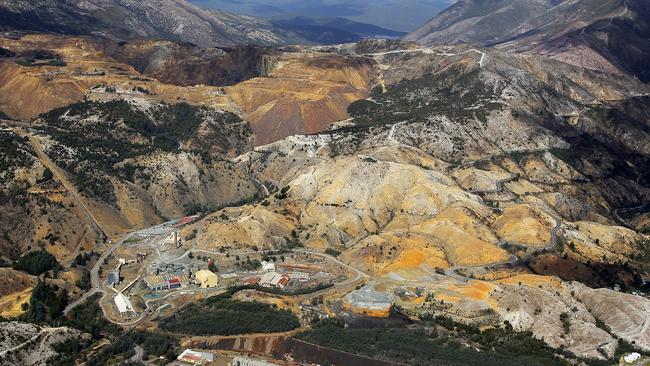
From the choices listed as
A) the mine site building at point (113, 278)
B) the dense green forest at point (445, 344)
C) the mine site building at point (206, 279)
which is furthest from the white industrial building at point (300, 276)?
the mine site building at point (113, 278)

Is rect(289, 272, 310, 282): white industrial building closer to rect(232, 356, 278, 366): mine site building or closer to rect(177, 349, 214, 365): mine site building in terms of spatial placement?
rect(232, 356, 278, 366): mine site building

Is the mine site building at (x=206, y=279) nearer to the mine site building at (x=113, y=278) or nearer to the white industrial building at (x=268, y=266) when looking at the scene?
the white industrial building at (x=268, y=266)

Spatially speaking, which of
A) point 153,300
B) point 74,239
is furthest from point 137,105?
point 153,300

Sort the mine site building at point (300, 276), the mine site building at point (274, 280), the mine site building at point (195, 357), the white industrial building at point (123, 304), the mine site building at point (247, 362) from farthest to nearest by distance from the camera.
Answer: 1. the mine site building at point (300, 276)
2. the mine site building at point (274, 280)
3. the white industrial building at point (123, 304)
4. the mine site building at point (195, 357)
5. the mine site building at point (247, 362)

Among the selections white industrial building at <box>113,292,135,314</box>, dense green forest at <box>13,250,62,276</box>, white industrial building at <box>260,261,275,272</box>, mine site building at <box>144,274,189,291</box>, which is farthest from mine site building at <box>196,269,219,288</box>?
dense green forest at <box>13,250,62,276</box>

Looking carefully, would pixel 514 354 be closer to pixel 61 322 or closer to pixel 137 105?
pixel 61 322

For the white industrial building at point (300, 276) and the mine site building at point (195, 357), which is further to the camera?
the white industrial building at point (300, 276)
